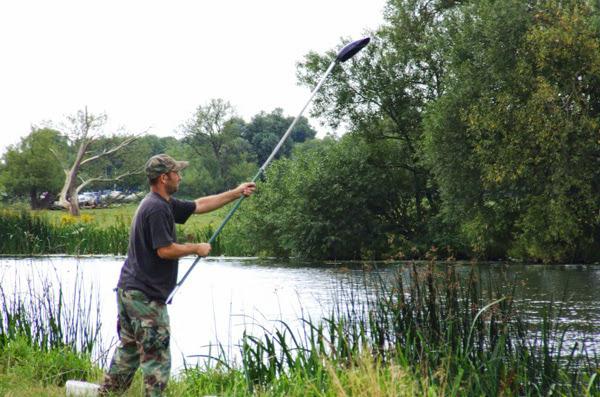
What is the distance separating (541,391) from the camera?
21.7 feet

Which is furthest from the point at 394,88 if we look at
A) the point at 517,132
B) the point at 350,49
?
the point at 350,49

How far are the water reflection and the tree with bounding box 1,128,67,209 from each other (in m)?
36.1

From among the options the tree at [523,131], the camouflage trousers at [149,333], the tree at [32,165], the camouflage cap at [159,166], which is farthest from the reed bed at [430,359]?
the tree at [32,165]

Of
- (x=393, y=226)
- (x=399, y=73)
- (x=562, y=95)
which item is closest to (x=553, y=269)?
(x=562, y=95)

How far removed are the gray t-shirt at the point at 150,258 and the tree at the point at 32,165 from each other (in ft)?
195

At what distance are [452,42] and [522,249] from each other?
23.7ft

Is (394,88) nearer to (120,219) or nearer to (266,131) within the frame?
(120,219)

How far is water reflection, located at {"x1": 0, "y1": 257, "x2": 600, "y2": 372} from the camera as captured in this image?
1254 centimetres

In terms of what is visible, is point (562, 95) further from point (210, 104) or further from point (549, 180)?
point (210, 104)

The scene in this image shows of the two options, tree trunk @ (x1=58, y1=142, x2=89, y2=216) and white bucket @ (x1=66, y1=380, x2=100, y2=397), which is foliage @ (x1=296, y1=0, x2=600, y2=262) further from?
tree trunk @ (x1=58, y1=142, x2=89, y2=216)

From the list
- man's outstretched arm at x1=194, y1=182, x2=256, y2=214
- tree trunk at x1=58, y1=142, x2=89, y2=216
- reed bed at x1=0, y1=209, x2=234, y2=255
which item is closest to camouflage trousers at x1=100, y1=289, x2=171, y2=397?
man's outstretched arm at x1=194, y1=182, x2=256, y2=214

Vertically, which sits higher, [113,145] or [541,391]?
[113,145]

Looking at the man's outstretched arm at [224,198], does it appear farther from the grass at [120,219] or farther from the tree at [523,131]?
the grass at [120,219]

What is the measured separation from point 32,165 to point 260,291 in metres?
47.6
